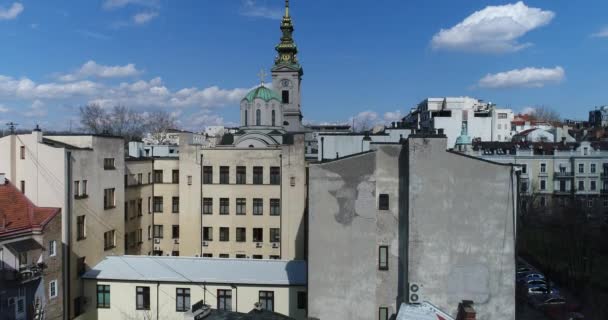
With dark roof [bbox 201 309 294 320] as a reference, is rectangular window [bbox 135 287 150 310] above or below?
below

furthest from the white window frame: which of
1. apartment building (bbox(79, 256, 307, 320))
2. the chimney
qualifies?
the chimney

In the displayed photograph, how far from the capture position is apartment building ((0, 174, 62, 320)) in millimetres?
22453

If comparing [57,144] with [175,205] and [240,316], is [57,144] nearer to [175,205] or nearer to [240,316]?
[175,205]

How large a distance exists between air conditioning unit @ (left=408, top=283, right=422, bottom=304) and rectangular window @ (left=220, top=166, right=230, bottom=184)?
21.2m

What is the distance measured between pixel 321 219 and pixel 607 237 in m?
39.7

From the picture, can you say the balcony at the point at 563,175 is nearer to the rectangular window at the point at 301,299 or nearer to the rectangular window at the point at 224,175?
the rectangular window at the point at 224,175

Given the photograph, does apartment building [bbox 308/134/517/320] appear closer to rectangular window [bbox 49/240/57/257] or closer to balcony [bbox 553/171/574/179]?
rectangular window [bbox 49/240/57/257]

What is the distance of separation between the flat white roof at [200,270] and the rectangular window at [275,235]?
27.5ft

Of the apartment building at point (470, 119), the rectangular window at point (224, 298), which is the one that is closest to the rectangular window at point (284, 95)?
the apartment building at point (470, 119)

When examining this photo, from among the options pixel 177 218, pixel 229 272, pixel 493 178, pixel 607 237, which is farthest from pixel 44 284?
pixel 607 237

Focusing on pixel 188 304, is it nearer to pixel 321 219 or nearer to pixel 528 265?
pixel 321 219

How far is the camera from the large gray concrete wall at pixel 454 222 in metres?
20.7

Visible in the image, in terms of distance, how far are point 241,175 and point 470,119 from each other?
6650 centimetres

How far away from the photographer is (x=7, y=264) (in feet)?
73.8
